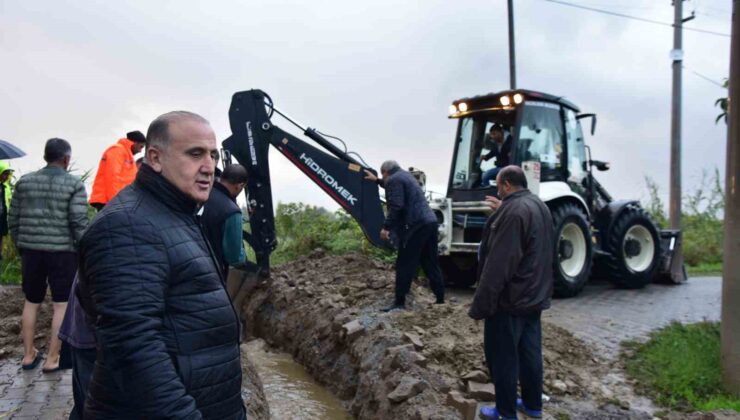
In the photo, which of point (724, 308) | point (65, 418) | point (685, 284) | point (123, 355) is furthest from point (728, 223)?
point (685, 284)

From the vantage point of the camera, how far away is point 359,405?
17.9 feet

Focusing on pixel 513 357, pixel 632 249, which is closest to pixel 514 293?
pixel 513 357

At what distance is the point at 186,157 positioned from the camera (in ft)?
6.79

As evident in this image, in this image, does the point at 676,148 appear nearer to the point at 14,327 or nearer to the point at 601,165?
the point at 601,165

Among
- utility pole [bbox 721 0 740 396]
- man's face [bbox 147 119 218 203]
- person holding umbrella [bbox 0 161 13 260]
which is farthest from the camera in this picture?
person holding umbrella [bbox 0 161 13 260]

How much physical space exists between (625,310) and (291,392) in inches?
184

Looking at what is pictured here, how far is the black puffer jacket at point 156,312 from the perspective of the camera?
1805mm

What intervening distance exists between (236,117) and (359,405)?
12.1 feet

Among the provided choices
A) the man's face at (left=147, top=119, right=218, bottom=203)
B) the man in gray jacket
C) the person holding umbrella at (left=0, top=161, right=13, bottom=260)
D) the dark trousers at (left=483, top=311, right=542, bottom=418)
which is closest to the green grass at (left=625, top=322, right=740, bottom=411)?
the dark trousers at (left=483, top=311, right=542, bottom=418)

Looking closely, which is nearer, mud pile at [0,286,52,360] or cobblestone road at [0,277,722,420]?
cobblestone road at [0,277,722,420]

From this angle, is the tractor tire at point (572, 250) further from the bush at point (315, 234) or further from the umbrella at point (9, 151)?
the umbrella at point (9, 151)

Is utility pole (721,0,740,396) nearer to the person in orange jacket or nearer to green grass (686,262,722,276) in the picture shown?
the person in orange jacket

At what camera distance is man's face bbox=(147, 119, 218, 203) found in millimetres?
2062

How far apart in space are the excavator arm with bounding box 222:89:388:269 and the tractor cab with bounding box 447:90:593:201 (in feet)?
7.48
